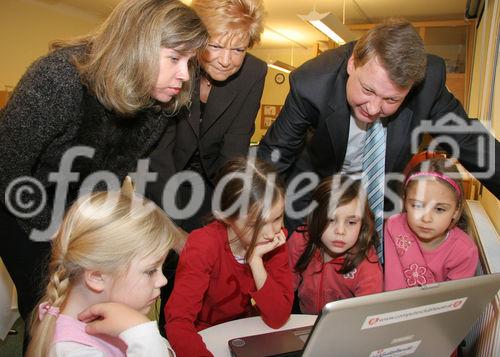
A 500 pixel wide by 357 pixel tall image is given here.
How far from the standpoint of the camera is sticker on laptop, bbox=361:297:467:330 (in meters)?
0.82

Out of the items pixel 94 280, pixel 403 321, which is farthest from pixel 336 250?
pixel 94 280

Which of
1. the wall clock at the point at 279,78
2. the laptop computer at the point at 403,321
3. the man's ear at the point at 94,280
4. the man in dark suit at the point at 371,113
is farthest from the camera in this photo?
the wall clock at the point at 279,78

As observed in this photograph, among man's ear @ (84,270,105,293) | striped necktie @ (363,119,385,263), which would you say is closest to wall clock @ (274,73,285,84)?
striped necktie @ (363,119,385,263)

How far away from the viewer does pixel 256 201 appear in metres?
1.46

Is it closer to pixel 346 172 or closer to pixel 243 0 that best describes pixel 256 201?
pixel 346 172

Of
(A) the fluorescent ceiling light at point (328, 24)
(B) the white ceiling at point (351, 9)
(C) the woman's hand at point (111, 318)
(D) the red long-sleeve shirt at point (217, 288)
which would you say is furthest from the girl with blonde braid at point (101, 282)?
(B) the white ceiling at point (351, 9)

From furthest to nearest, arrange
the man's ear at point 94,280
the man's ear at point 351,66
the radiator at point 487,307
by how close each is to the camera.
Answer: the man's ear at point 351,66 < the radiator at point 487,307 < the man's ear at point 94,280

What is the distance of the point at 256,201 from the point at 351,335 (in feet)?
2.23

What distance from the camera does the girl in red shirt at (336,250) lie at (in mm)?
1632

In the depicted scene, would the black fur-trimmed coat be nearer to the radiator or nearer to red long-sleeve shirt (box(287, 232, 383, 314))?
red long-sleeve shirt (box(287, 232, 383, 314))

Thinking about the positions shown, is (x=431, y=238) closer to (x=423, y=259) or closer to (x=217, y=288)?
(x=423, y=259)

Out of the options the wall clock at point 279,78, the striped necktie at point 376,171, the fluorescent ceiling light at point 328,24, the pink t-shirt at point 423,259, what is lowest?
the pink t-shirt at point 423,259

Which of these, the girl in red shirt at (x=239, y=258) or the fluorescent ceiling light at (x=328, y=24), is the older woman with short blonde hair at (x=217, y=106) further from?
the fluorescent ceiling light at (x=328, y=24)

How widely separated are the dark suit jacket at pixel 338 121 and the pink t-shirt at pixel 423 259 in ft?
0.73
